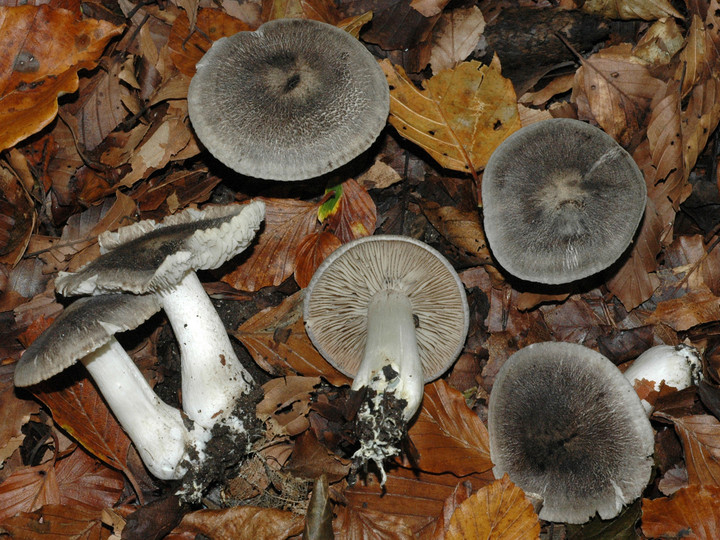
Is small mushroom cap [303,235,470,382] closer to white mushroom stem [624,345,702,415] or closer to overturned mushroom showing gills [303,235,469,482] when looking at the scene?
overturned mushroom showing gills [303,235,469,482]

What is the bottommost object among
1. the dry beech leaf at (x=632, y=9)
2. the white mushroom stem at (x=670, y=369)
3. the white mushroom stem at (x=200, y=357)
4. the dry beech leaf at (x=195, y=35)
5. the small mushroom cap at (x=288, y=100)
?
the white mushroom stem at (x=670, y=369)

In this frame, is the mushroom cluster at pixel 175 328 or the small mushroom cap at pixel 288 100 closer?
the mushroom cluster at pixel 175 328

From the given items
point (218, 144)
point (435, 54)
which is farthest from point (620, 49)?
point (218, 144)

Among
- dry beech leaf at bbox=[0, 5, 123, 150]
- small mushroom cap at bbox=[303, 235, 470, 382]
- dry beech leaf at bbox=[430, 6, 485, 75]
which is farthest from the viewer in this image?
dry beech leaf at bbox=[430, 6, 485, 75]

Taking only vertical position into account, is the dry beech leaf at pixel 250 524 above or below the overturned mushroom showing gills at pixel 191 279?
below

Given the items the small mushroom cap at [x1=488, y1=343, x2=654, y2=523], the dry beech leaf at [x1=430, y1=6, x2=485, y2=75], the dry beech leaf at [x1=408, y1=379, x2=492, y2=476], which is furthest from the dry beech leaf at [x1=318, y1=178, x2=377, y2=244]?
the small mushroom cap at [x1=488, y1=343, x2=654, y2=523]

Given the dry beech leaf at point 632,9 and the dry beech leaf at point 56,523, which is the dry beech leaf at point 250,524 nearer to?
the dry beech leaf at point 56,523

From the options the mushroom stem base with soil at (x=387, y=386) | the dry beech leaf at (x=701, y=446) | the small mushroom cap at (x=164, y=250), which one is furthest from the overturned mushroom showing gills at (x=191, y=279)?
the dry beech leaf at (x=701, y=446)
